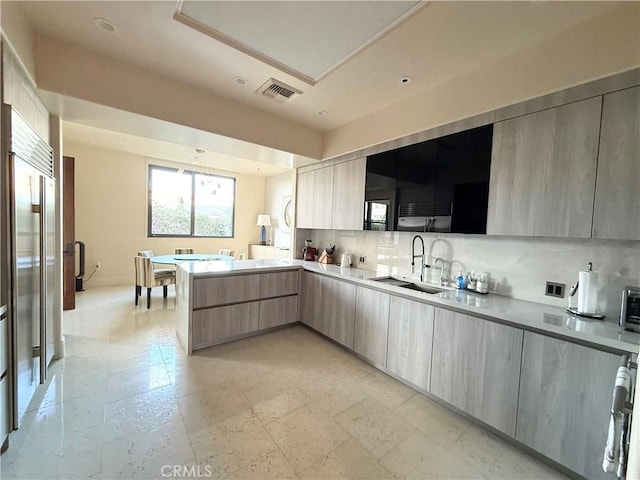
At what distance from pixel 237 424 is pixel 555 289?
8.72 ft

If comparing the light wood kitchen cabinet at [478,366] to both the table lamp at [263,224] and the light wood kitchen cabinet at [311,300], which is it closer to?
the light wood kitchen cabinet at [311,300]

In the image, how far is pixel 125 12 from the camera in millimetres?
1790

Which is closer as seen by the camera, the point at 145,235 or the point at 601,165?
the point at 601,165

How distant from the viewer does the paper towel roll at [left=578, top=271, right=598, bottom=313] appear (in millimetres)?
1783

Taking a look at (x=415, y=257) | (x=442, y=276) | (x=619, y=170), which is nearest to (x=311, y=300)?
Answer: (x=415, y=257)

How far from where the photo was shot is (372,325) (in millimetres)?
2748

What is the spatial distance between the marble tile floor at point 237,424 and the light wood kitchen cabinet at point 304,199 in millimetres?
2072

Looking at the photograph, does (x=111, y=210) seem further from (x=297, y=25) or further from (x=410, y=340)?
(x=410, y=340)

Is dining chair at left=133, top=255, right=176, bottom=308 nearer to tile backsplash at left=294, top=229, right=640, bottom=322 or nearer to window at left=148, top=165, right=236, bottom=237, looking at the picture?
window at left=148, top=165, right=236, bottom=237

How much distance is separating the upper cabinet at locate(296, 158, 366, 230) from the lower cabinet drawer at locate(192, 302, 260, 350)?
154cm

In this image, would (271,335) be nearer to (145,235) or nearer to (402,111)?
(402,111)

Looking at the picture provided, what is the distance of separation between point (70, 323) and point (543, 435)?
518cm

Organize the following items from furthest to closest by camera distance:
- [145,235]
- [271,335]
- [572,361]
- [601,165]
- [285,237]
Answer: [285,237]
[145,235]
[271,335]
[601,165]
[572,361]

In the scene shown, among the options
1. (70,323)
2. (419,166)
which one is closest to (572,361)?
(419,166)
